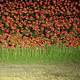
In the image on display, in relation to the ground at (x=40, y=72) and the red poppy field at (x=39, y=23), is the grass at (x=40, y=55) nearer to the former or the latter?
the red poppy field at (x=39, y=23)

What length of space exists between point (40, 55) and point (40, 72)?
1989 millimetres

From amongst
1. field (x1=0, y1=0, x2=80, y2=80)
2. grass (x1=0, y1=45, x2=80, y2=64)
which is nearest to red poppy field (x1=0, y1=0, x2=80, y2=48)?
field (x1=0, y1=0, x2=80, y2=80)

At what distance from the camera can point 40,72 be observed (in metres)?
7.27

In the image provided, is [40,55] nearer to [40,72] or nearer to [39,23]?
[40,72]

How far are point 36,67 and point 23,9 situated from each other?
17.0ft

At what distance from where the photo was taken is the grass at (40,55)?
862cm

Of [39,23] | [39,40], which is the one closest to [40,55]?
[39,40]

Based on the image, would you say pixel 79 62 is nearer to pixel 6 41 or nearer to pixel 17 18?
pixel 6 41

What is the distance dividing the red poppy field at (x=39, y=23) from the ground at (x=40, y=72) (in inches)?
90.3

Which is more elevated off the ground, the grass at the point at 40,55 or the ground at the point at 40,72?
the ground at the point at 40,72

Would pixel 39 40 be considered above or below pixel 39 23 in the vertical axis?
below

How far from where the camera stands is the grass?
862cm

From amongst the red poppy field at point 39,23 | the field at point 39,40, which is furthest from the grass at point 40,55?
the red poppy field at point 39,23

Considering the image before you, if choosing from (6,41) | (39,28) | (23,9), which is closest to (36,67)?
(6,41)
